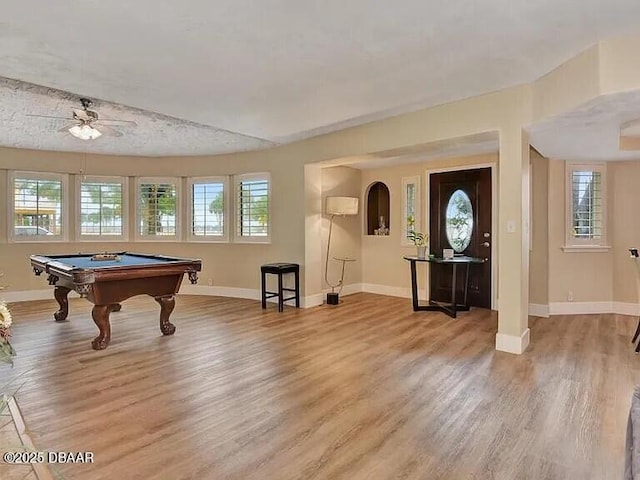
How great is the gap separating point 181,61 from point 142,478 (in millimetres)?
2875

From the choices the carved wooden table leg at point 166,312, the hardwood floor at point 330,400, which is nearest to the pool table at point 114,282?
the carved wooden table leg at point 166,312

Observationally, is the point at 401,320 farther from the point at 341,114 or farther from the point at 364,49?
the point at 364,49

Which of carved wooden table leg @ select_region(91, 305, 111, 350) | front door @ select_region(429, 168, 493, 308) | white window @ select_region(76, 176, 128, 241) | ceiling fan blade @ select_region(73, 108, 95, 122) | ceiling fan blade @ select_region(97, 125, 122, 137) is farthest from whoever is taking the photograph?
white window @ select_region(76, 176, 128, 241)

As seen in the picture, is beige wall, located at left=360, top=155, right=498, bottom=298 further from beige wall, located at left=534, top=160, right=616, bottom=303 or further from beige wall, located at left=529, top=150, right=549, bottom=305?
beige wall, located at left=534, top=160, right=616, bottom=303

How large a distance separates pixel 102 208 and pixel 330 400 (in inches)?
244

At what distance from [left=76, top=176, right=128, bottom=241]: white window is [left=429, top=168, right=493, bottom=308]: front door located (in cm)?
557

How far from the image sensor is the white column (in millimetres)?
3742

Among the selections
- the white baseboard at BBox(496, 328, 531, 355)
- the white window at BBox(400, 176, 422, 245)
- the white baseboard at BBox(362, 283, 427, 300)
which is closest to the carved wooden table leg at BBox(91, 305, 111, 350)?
the white baseboard at BBox(496, 328, 531, 355)

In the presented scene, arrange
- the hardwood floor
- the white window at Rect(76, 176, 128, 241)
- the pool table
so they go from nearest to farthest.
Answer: the hardwood floor
the pool table
the white window at Rect(76, 176, 128, 241)

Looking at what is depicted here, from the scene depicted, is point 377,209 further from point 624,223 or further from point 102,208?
point 102,208

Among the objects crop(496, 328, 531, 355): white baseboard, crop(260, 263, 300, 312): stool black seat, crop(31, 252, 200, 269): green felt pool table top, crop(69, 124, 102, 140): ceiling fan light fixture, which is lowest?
crop(496, 328, 531, 355): white baseboard

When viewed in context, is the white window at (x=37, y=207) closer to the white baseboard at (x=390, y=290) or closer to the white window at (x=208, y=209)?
the white window at (x=208, y=209)

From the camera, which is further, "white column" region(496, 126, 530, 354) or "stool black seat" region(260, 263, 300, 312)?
"stool black seat" region(260, 263, 300, 312)

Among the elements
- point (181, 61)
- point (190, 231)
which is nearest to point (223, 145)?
point (190, 231)
